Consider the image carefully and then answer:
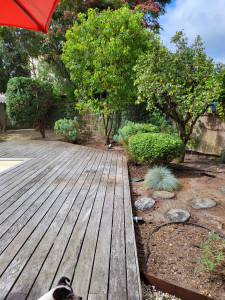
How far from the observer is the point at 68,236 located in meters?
2.21

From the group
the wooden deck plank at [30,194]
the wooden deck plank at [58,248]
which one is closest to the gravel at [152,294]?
the wooden deck plank at [58,248]

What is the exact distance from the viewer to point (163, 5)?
14594 mm

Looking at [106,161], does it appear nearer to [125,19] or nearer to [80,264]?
[80,264]

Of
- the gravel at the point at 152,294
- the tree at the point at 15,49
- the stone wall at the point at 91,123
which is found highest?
the tree at the point at 15,49

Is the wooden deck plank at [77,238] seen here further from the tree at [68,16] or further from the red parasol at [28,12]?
Answer: the tree at [68,16]

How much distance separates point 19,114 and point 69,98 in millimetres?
4746

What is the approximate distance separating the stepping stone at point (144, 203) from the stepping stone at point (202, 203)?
0.66m

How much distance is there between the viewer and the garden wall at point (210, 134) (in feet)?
21.2

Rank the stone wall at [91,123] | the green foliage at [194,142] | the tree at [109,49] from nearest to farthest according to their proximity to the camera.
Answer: the green foliage at [194,142] < the tree at [109,49] < the stone wall at [91,123]

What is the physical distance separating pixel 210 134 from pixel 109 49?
4.85m

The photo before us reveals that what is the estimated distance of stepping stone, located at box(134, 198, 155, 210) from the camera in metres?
3.08

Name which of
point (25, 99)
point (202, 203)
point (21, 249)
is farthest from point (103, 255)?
point (25, 99)

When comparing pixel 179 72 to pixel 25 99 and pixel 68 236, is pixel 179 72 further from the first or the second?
pixel 25 99

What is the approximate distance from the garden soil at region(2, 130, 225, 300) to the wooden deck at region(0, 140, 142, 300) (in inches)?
9.0
